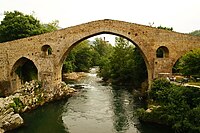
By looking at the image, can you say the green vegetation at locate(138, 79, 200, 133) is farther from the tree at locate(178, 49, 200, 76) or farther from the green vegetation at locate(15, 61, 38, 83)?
the green vegetation at locate(15, 61, 38, 83)

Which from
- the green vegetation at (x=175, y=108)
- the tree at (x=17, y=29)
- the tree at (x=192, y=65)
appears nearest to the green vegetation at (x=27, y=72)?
the tree at (x=17, y=29)

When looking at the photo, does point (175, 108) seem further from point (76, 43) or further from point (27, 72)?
point (27, 72)

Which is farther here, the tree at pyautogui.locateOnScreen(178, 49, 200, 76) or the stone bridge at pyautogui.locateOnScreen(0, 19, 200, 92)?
the stone bridge at pyautogui.locateOnScreen(0, 19, 200, 92)

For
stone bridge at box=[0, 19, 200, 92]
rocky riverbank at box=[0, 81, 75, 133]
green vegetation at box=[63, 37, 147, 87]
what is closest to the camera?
rocky riverbank at box=[0, 81, 75, 133]

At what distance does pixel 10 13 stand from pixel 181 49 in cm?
1928

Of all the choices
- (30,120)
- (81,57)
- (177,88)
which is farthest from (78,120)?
(81,57)

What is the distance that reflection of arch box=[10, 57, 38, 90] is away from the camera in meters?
28.0

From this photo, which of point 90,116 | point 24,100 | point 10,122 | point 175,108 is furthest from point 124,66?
point 10,122

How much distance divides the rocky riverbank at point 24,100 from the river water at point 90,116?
0.57m

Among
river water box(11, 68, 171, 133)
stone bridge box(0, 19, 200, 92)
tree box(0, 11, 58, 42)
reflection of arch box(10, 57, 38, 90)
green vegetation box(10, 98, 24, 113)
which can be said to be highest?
tree box(0, 11, 58, 42)

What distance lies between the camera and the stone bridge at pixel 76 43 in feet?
80.5

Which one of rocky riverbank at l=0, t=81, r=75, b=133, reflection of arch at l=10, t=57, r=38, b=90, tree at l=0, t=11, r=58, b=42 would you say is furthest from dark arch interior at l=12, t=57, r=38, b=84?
rocky riverbank at l=0, t=81, r=75, b=133

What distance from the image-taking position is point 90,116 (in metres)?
21.3

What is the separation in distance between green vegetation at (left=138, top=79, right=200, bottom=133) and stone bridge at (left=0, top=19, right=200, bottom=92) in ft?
15.3
